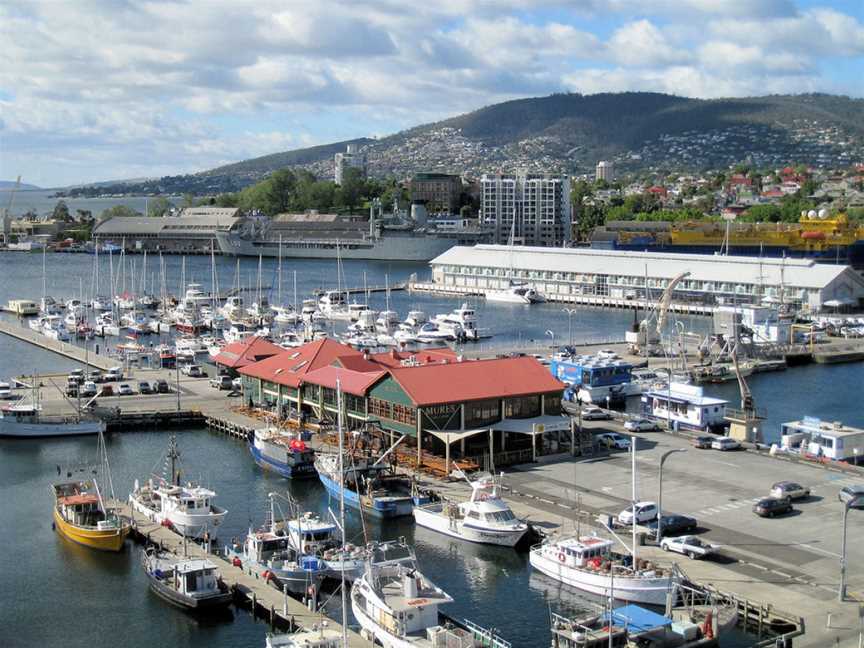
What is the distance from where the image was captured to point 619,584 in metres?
22.8

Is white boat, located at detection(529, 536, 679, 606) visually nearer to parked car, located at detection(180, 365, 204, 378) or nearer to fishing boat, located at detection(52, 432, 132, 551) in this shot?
fishing boat, located at detection(52, 432, 132, 551)

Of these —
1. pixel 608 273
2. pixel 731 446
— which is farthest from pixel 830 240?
pixel 731 446

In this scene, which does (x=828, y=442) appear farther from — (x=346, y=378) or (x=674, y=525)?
(x=346, y=378)

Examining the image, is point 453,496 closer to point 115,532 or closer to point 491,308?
point 115,532

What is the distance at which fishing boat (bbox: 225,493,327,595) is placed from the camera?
23.9 m

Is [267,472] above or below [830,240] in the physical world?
below

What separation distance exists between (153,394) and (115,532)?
18522 millimetres

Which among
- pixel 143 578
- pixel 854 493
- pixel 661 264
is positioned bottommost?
pixel 143 578

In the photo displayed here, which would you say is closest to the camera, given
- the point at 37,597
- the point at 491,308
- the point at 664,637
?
the point at 664,637

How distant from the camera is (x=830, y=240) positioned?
306ft

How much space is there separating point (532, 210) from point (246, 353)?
98985 mm

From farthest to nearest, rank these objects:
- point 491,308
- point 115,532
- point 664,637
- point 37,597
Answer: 1. point 491,308
2. point 115,532
3. point 37,597
4. point 664,637

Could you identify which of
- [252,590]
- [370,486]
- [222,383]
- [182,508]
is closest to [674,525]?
[370,486]

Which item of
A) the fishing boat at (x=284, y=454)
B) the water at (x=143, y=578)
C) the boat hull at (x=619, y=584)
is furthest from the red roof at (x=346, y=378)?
the boat hull at (x=619, y=584)
